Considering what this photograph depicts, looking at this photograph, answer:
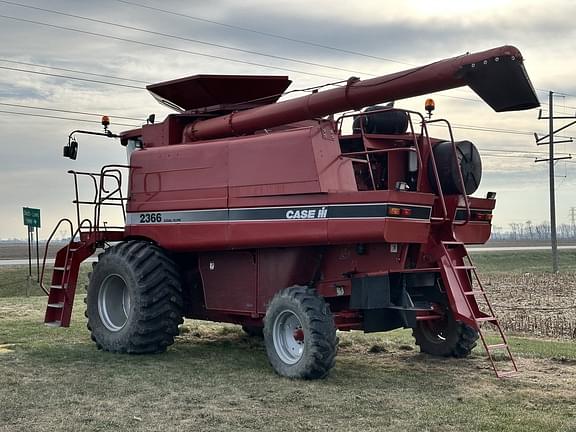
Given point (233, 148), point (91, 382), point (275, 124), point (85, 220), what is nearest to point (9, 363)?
point (91, 382)

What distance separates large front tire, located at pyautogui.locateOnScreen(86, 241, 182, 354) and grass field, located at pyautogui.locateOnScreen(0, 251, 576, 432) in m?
0.22

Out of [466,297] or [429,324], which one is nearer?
[466,297]

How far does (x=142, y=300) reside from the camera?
9492 millimetres

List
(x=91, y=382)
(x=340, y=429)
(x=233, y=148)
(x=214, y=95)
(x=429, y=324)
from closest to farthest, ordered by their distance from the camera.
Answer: (x=340, y=429)
(x=91, y=382)
(x=233, y=148)
(x=429, y=324)
(x=214, y=95)

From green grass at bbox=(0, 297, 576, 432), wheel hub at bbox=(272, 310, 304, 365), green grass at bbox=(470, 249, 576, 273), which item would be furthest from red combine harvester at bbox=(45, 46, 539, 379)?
green grass at bbox=(470, 249, 576, 273)

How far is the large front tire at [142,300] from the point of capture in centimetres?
952

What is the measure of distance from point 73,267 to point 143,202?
152 centimetres

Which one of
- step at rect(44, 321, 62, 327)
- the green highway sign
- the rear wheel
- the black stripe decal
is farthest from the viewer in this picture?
the green highway sign

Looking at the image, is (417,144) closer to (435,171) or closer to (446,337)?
(435,171)

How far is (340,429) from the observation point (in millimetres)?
5957

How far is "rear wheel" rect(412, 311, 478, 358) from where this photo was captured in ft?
30.6

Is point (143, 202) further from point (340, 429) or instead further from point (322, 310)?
point (340, 429)

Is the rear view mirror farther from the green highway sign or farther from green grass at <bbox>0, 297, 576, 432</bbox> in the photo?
the green highway sign

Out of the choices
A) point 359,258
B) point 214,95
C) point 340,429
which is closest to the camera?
point 340,429
